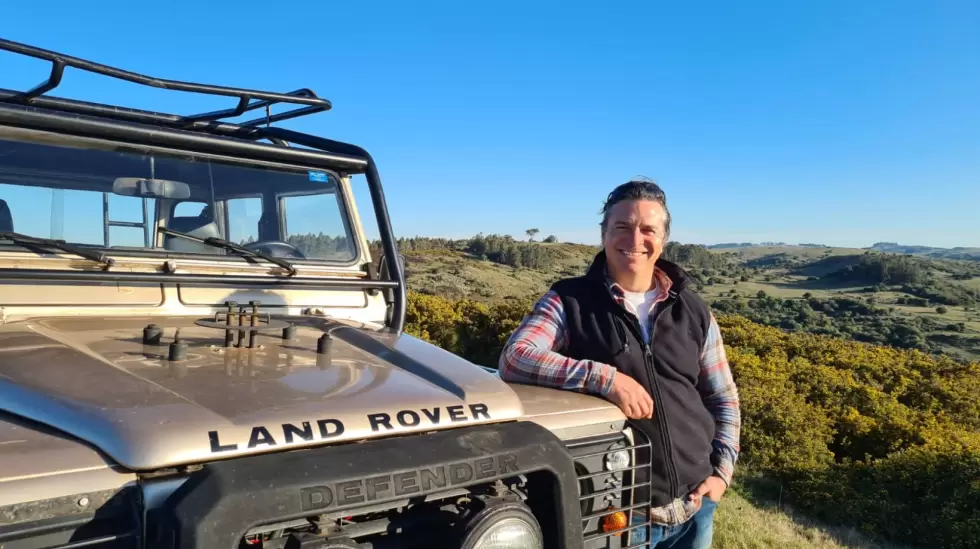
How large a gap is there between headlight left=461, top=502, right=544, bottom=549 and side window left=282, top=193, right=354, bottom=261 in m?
1.79

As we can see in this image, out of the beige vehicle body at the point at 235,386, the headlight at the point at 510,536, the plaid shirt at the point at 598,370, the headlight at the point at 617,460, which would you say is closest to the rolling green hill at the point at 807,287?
the beige vehicle body at the point at 235,386

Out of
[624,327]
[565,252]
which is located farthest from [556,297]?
[565,252]

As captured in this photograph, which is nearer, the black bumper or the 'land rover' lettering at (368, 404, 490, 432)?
the black bumper

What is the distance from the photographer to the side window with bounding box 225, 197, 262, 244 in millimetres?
3068

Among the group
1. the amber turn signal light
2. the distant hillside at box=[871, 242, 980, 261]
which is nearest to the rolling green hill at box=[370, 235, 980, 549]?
the amber turn signal light

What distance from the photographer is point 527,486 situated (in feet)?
6.19

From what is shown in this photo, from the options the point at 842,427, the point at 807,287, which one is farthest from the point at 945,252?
the point at 842,427

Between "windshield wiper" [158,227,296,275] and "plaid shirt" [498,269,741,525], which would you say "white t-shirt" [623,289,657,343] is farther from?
"windshield wiper" [158,227,296,275]

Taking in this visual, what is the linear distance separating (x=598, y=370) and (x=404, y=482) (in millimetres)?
972

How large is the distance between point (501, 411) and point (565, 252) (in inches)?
999

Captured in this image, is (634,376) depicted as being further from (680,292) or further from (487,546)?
(487,546)

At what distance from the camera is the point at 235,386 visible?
176 centimetres

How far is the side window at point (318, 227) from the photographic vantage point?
323cm

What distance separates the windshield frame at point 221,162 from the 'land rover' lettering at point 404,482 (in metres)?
1.49
